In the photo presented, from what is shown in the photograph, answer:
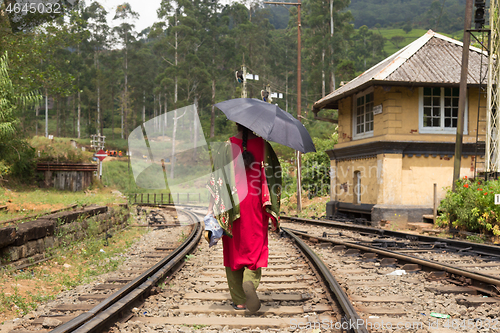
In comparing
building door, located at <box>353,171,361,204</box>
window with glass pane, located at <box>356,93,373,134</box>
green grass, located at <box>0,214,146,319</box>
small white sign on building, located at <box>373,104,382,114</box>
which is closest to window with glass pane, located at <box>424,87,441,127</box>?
small white sign on building, located at <box>373,104,382,114</box>

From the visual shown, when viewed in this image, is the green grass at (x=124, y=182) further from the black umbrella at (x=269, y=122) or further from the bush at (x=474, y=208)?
the black umbrella at (x=269, y=122)

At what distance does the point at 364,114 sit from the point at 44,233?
1322 centimetres

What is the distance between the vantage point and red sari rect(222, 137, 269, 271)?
4320 millimetres

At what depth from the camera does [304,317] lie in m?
4.14

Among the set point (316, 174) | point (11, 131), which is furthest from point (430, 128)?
point (11, 131)

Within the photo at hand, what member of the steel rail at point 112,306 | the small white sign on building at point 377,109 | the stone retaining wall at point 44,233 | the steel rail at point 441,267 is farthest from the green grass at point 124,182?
the steel rail at point 112,306

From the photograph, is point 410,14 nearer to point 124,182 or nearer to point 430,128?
point 124,182

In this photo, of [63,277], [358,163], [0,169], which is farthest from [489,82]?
[0,169]

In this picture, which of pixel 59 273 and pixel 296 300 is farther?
pixel 59 273

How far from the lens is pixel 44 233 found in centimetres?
725

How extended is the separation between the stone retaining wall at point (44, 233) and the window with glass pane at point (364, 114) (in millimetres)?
11031

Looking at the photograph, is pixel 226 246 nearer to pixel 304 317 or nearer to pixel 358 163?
pixel 304 317

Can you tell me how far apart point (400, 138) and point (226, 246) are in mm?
11821

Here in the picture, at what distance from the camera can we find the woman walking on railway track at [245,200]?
429cm
